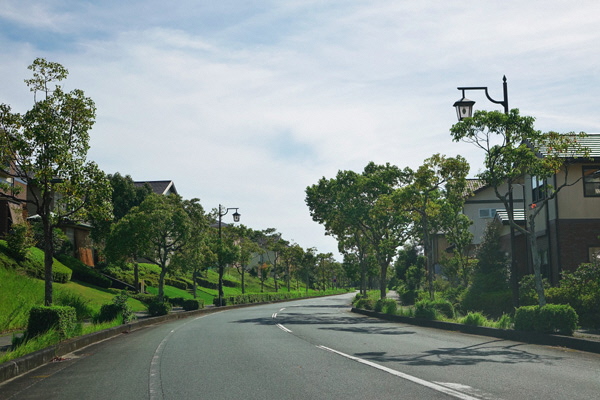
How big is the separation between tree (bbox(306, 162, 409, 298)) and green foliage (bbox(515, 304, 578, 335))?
51.0ft

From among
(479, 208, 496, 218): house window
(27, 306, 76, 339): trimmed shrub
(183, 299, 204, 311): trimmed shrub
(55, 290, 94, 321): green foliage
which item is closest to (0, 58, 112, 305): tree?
(27, 306, 76, 339): trimmed shrub

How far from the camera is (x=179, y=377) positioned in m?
9.01

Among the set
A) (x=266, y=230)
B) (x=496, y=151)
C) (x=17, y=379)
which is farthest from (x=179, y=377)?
(x=266, y=230)

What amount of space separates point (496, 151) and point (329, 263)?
90875 millimetres

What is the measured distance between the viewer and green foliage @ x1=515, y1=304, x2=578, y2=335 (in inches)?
556

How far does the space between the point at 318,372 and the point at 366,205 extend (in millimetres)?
27114

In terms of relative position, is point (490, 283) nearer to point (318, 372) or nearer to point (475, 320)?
point (475, 320)

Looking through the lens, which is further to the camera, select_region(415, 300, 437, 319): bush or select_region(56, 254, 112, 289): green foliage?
select_region(56, 254, 112, 289): green foliage

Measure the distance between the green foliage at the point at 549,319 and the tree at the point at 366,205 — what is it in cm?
1555

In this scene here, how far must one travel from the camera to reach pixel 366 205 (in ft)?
118

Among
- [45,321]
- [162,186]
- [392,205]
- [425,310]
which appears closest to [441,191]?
[392,205]

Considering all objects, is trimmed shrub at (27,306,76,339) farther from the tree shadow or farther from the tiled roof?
the tiled roof

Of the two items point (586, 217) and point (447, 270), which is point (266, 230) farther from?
point (586, 217)

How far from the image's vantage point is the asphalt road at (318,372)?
7.47m
